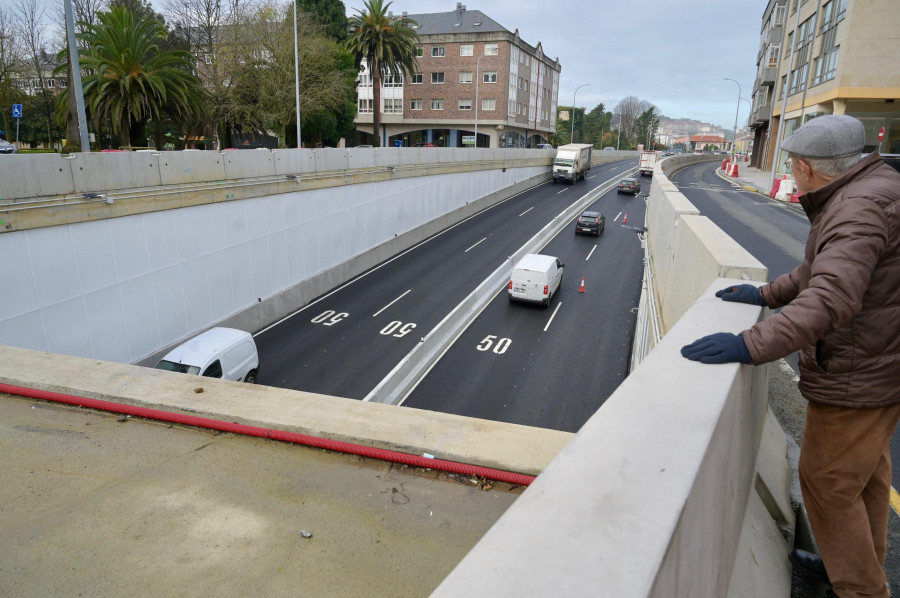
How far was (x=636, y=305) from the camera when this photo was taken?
80.5ft

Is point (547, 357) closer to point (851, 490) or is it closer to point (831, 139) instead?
point (851, 490)

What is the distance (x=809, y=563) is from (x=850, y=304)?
1759 millimetres

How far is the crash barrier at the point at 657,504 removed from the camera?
1401 mm

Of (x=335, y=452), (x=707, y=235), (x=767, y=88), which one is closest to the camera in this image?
(x=335, y=452)

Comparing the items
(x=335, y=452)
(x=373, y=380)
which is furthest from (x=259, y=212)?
(x=335, y=452)

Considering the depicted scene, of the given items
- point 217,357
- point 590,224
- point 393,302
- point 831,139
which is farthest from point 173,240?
point 590,224

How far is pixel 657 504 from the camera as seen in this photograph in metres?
1.63

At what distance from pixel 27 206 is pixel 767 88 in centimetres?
7396

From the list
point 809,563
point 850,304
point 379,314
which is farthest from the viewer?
point 379,314

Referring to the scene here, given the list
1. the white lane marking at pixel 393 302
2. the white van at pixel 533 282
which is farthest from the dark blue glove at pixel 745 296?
the white lane marking at pixel 393 302

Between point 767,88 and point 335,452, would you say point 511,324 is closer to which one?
point 335,452

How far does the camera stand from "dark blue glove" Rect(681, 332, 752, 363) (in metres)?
2.55

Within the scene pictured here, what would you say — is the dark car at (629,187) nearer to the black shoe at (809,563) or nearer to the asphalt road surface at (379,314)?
the asphalt road surface at (379,314)

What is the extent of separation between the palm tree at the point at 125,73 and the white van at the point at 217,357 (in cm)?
1564
